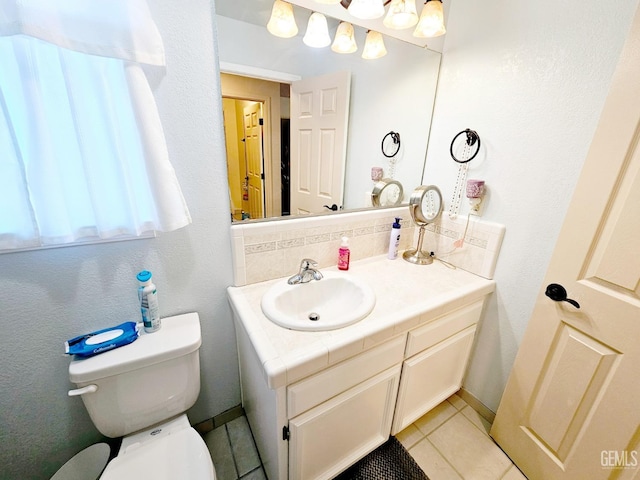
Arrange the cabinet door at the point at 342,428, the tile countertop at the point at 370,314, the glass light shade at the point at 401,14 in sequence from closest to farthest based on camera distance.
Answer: the tile countertop at the point at 370,314 < the cabinet door at the point at 342,428 < the glass light shade at the point at 401,14

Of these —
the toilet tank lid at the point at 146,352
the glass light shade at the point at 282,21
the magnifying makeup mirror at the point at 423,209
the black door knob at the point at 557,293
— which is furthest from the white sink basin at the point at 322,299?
the glass light shade at the point at 282,21

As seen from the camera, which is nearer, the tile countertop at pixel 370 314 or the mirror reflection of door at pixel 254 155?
the tile countertop at pixel 370 314

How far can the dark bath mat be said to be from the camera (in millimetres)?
1148

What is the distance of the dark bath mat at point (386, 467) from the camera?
1.15 meters

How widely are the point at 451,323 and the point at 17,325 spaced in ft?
5.13

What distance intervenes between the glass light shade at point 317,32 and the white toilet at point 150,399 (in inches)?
48.5

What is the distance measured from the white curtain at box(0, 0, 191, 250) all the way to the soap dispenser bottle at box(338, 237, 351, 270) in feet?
2.33

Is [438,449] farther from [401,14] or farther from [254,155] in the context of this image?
[401,14]

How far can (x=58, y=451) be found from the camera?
1.00 metres

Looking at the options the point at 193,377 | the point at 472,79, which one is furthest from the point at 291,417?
the point at 472,79

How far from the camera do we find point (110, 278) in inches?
35.1

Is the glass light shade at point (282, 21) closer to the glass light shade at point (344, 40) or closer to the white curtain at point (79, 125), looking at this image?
the glass light shade at point (344, 40)

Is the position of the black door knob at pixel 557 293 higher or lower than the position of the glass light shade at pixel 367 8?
lower

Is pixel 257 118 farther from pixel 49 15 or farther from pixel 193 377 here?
pixel 193 377
